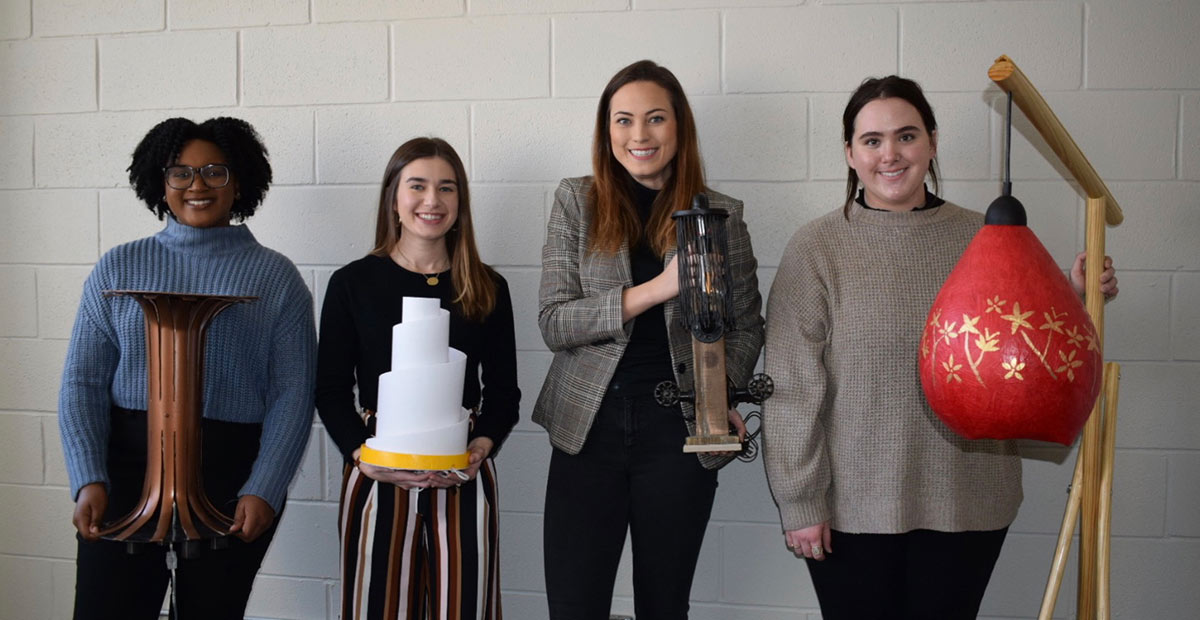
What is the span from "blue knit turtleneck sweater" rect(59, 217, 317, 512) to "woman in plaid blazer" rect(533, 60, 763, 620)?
0.53 m

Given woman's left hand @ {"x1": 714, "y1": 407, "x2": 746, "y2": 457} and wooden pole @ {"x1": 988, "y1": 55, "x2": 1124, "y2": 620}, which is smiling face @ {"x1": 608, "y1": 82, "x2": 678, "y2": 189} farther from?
wooden pole @ {"x1": 988, "y1": 55, "x2": 1124, "y2": 620}

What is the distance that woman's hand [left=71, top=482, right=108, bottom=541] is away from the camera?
163 cm

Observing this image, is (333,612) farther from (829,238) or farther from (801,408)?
(829,238)

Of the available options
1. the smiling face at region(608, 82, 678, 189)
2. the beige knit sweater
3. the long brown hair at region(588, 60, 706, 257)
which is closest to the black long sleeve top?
the long brown hair at region(588, 60, 706, 257)

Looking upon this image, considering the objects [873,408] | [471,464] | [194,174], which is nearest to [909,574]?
[873,408]

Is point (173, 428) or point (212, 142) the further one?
point (212, 142)

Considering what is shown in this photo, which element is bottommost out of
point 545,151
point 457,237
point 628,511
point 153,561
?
point 153,561

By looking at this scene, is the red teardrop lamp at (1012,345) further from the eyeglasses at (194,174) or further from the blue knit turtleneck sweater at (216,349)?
the eyeglasses at (194,174)

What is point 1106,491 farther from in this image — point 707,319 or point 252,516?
point 252,516

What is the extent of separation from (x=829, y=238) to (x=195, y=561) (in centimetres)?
138

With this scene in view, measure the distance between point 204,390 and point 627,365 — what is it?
2.78 feet

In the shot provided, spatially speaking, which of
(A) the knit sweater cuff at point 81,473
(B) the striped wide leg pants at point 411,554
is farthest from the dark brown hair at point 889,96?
(A) the knit sweater cuff at point 81,473

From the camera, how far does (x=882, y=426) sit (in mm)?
1590

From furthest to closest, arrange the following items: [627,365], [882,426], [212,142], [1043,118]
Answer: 1. [212,142]
2. [627,365]
3. [882,426]
4. [1043,118]
